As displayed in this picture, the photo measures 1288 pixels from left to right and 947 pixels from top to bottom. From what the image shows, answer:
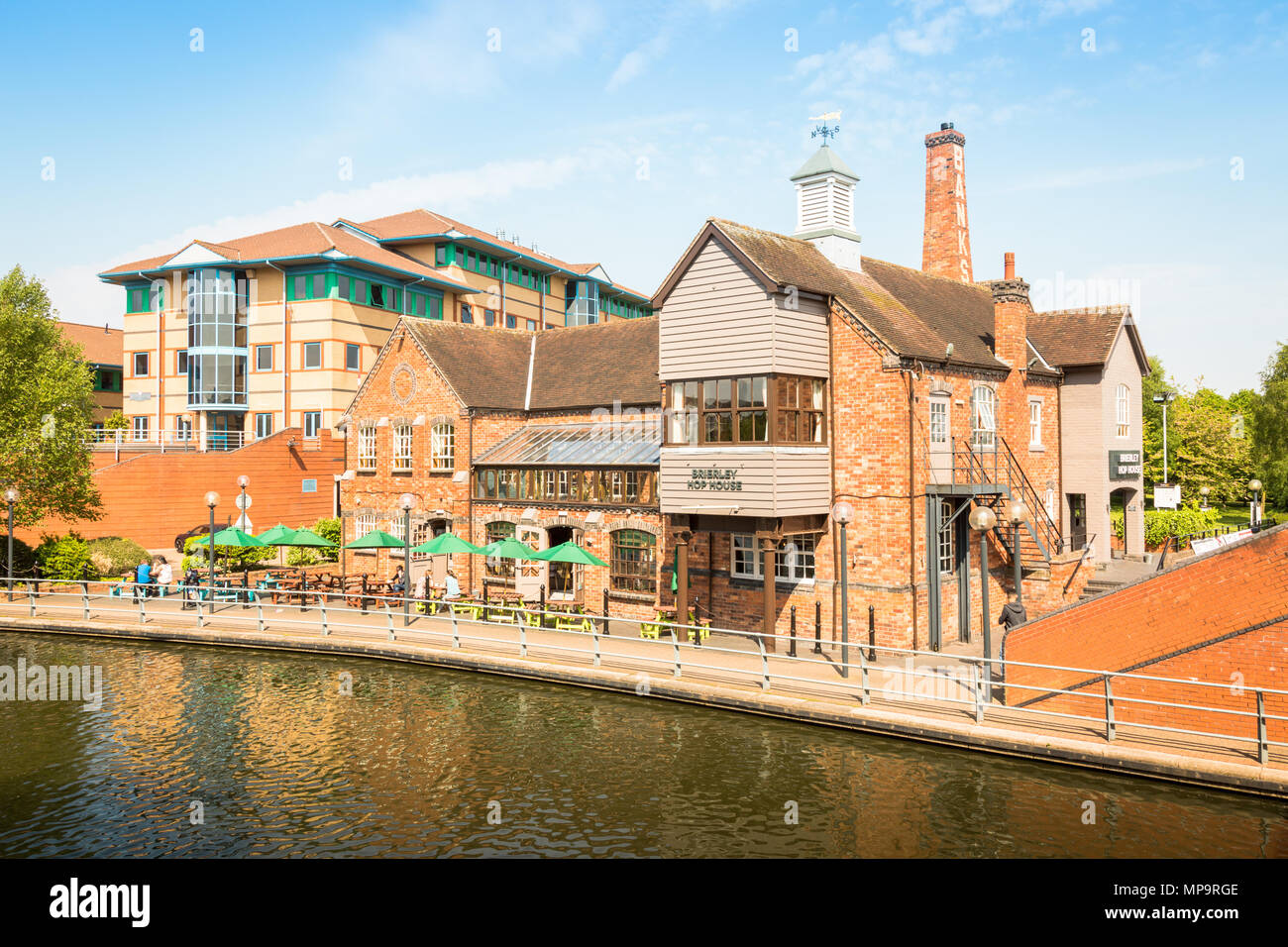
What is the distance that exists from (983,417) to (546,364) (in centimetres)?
1577

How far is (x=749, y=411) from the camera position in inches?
823

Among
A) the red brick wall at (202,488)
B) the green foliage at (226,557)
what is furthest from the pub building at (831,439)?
the red brick wall at (202,488)

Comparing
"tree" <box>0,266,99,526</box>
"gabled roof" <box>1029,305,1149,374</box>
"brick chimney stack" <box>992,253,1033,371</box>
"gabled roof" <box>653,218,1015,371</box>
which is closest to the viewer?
"gabled roof" <box>653,218,1015,371</box>

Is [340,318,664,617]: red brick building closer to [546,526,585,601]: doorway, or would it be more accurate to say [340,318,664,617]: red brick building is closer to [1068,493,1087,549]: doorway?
[546,526,585,601]: doorway

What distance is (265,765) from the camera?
1398cm

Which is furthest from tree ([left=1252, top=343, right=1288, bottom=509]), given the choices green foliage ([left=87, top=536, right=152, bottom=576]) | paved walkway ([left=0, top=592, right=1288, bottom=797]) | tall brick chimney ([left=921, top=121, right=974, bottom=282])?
green foliage ([left=87, top=536, right=152, bottom=576])

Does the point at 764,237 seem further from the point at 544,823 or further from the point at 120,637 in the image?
the point at 120,637

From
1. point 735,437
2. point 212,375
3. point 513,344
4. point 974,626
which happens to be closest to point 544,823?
point 735,437

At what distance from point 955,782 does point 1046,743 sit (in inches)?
64.2

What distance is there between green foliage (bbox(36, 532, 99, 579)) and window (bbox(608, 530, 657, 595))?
18.9m

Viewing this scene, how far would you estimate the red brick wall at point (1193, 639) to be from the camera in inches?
519

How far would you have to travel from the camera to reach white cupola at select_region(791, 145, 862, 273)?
80.4 feet

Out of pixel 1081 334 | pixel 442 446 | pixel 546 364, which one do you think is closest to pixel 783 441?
pixel 1081 334

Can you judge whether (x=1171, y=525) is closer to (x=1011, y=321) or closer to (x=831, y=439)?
(x=1011, y=321)
